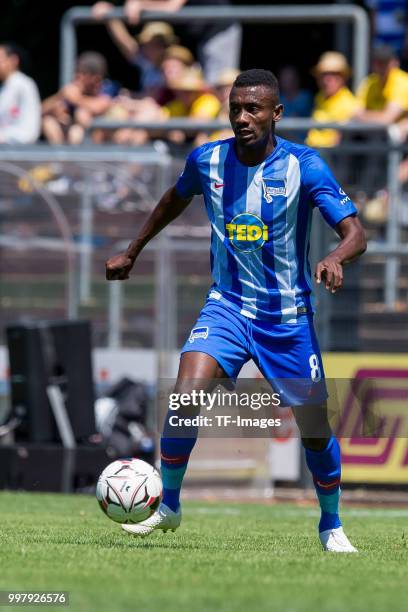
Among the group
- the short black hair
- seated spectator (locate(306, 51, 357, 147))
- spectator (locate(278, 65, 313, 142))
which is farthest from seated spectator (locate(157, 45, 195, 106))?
the short black hair

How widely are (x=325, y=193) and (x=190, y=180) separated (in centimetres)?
83

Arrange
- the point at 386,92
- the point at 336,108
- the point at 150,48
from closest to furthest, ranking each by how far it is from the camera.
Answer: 1. the point at 386,92
2. the point at 336,108
3. the point at 150,48

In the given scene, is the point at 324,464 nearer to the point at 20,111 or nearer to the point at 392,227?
the point at 392,227

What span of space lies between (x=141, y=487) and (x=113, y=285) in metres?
7.52

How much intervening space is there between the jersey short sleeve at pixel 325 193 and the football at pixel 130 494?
163 centimetres

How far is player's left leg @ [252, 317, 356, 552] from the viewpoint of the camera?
7238 millimetres

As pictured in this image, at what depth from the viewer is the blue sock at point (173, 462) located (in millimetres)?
7273

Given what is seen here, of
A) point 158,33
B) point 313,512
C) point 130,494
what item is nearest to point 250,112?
point 130,494

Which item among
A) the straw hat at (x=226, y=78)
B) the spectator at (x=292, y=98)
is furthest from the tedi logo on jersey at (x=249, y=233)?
the spectator at (x=292, y=98)

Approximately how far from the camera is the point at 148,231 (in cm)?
773

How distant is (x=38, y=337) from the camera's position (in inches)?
518

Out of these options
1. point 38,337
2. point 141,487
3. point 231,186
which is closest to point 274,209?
point 231,186

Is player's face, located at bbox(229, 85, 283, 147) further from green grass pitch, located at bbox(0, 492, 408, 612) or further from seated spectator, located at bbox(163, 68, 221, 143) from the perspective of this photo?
seated spectator, located at bbox(163, 68, 221, 143)

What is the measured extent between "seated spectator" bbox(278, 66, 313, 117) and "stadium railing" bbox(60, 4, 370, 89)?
687 millimetres
